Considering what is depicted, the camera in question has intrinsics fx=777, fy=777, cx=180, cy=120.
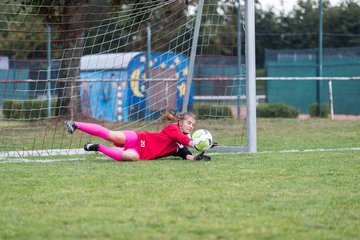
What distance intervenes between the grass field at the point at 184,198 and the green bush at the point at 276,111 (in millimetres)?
13724

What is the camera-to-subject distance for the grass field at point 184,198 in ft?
16.2

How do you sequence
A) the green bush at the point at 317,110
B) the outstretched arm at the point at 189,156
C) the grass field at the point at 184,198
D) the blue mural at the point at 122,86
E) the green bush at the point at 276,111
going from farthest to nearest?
the green bush at the point at 276,111 → the green bush at the point at 317,110 → the blue mural at the point at 122,86 → the outstretched arm at the point at 189,156 → the grass field at the point at 184,198

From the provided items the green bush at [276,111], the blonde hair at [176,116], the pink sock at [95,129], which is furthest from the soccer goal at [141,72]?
the green bush at [276,111]

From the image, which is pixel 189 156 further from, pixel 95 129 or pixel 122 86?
pixel 122 86

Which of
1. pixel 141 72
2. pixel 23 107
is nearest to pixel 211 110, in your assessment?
pixel 23 107

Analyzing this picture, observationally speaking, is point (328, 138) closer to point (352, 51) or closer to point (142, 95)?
point (142, 95)

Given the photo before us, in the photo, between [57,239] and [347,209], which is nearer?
[57,239]

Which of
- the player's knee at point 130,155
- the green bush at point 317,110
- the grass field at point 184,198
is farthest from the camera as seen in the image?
the green bush at point 317,110

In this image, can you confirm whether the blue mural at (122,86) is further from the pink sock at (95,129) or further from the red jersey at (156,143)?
the pink sock at (95,129)

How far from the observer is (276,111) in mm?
23453

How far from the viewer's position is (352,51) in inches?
930

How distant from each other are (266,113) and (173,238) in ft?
62.8

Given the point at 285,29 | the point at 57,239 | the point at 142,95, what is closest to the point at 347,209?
the point at 57,239

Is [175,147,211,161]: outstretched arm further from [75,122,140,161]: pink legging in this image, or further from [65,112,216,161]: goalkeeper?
[75,122,140,161]: pink legging
